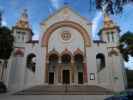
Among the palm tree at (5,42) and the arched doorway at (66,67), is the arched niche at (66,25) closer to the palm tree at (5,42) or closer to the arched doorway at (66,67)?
the arched doorway at (66,67)

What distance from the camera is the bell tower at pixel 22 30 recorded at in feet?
97.4

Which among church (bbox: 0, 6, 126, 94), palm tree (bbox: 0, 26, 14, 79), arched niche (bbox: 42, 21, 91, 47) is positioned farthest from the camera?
arched niche (bbox: 42, 21, 91, 47)

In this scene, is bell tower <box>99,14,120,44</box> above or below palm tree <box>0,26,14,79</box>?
above

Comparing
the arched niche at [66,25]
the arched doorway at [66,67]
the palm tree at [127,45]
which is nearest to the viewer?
the palm tree at [127,45]

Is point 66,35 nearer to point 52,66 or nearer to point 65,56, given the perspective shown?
point 65,56

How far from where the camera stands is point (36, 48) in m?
28.5

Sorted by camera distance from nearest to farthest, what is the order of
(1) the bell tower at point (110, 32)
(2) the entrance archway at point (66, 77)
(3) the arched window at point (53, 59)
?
(2) the entrance archway at point (66, 77) < (3) the arched window at point (53, 59) < (1) the bell tower at point (110, 32)

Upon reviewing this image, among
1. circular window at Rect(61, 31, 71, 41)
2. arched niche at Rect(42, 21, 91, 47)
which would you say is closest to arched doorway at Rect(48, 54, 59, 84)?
arched niche at Rect(42, 21, 91, 47)

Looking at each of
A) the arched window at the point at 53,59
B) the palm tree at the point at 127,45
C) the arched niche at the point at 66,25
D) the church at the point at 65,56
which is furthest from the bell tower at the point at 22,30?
the palm tree at the point at 127,45

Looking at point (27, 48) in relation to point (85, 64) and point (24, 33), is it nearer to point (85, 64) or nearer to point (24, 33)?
point (24, 33)

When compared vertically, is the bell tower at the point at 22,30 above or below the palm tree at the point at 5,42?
above

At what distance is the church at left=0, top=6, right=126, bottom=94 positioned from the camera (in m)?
26.8

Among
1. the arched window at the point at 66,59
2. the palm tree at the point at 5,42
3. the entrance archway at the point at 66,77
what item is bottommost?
the entrance archway at the point at 66,77

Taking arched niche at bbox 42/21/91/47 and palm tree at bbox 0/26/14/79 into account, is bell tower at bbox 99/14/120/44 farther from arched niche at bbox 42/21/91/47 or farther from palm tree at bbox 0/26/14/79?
palm tree at bbox 0/26/14/79
